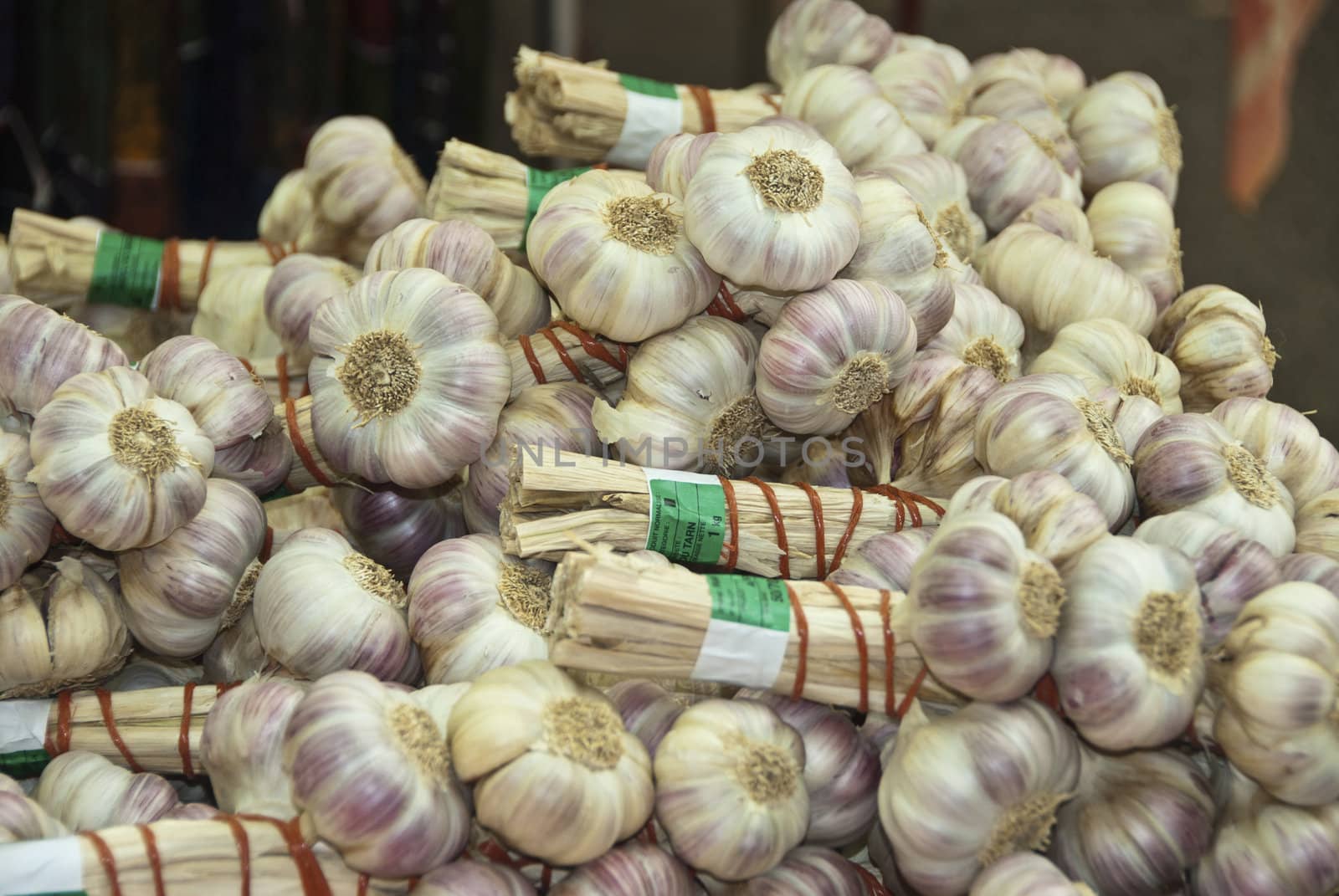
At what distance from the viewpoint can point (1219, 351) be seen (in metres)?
1.86

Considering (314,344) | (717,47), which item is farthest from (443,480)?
(717,47)

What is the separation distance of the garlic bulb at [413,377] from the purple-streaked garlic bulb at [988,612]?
2.18ft

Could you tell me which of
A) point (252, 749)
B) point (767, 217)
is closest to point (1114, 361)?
point (767, 217)

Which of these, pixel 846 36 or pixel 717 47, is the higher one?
pixel 846 36

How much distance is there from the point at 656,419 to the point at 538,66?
83 centimetres

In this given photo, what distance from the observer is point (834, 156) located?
1.70 metres

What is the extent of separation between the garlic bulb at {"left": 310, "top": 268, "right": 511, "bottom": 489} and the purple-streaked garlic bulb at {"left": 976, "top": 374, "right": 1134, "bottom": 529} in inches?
26.4

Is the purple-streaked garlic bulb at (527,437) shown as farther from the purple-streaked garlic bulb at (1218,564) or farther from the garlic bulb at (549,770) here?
the purple-streaked garlic bulb at (1218,564)

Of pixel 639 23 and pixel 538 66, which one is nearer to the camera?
pixel 538 66

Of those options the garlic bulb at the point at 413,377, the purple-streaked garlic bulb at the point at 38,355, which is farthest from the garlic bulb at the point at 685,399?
the purple-streaked garlic bulb at the point at 38,355

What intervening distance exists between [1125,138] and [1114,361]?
2.30 ft

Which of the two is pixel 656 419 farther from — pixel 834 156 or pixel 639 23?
pixel 639 23

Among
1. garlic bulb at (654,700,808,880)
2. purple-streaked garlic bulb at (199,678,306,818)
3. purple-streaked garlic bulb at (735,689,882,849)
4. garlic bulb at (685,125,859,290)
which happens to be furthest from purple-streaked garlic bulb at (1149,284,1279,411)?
purple-streaked garlic bulb at (199,678,306,818)

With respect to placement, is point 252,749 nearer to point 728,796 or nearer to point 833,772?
point 728,796
